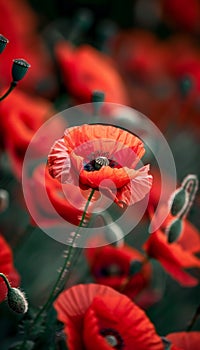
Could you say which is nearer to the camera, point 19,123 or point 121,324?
point 121,324

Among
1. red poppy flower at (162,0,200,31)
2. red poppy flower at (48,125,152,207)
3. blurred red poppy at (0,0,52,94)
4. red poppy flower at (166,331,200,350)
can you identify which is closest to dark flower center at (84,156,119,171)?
red poppy flower at (48,125,152,207)

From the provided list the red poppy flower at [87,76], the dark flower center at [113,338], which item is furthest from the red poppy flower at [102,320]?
the red poppy flower at [87,76]

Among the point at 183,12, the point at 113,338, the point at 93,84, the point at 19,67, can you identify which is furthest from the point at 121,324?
the point at 183,12

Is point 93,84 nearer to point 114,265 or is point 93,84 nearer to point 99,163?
point 114,265

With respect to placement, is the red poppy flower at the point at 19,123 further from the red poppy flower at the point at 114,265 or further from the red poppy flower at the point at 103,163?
the red poppy flower at the point at 103,163

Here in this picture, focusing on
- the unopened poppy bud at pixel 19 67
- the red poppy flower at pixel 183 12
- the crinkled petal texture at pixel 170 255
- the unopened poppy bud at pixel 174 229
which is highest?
the red poppy flower at pixel 183 12

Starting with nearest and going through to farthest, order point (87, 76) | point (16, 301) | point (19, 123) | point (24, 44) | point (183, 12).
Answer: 1. point (16, 301)
2. point (19, 123)
3. point (87, 76)
4. point (24, 44)
5. point (183, 12)

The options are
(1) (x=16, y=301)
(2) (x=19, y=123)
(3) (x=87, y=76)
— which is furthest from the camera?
(3) (x=87, y=76)
